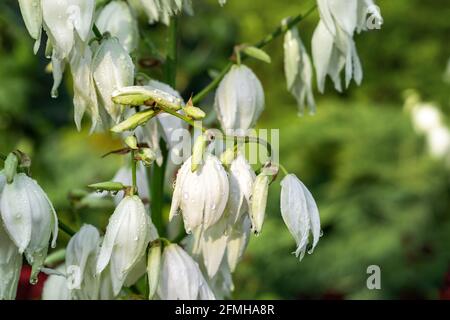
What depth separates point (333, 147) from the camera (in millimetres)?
4215

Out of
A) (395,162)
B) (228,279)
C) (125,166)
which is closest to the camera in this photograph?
(228,279)

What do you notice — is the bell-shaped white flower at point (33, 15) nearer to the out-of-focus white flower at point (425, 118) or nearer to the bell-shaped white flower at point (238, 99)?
the bell-shaped white flower at point (238, 99)

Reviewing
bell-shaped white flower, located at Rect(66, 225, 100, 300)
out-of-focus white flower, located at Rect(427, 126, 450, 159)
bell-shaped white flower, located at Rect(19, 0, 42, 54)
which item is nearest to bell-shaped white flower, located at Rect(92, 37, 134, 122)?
bell-shaped white flower, located at Rect(19, 0, 42, 54)

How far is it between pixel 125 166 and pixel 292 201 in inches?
19.6

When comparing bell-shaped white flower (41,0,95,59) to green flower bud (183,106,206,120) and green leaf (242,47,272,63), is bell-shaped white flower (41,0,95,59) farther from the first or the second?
green leaf (242,47,272,63)

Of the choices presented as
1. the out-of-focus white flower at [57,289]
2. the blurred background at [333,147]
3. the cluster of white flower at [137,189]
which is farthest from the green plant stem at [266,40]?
the blurred background at [333,147]

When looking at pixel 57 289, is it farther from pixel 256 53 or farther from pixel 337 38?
pixel 337 38

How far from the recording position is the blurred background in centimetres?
307

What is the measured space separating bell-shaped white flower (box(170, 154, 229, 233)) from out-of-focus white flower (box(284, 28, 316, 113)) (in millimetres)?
372

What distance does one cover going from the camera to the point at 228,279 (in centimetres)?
142

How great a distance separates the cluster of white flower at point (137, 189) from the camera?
116 cm

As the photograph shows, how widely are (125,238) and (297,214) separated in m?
0.24
